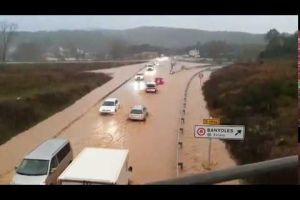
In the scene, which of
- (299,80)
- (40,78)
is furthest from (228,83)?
(299,80)

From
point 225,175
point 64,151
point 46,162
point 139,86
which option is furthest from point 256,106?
point 225,175

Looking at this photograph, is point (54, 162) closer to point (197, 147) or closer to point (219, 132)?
point (197, 147)

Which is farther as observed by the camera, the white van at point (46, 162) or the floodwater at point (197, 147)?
the floodwater at point (197, 147)

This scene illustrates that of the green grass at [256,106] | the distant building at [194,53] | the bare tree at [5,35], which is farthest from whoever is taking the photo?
the green grass at [256,106]

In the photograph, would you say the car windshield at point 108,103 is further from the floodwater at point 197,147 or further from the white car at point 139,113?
the floodwater at point 197,147

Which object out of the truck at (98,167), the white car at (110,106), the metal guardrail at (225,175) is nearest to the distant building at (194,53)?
the white car at (110,106)
